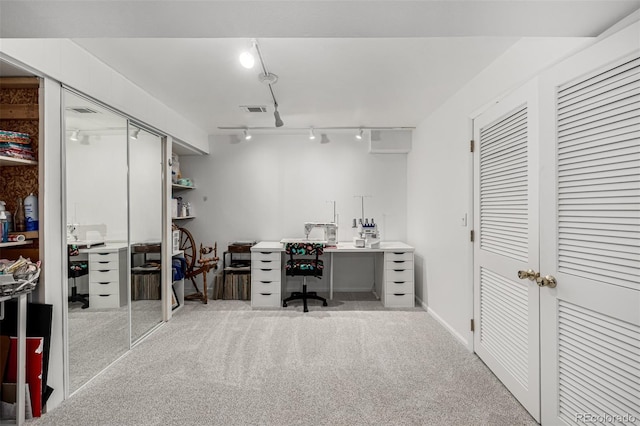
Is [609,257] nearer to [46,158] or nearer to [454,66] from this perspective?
[454,66]

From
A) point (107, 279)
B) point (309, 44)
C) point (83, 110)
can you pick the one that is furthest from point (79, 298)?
point (309, 44)

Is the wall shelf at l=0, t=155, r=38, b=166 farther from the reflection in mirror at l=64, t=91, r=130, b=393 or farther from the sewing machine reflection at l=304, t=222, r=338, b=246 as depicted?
the sewing machine reflection at l=304, t=222, r=338, b=246

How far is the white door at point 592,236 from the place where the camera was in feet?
4.35

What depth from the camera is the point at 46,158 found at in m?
1.95

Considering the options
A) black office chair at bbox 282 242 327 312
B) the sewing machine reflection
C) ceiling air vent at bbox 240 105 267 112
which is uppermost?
ceiling air vent at bbox 240 105 267 112

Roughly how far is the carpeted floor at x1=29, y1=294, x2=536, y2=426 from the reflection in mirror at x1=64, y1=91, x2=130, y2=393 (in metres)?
0.24

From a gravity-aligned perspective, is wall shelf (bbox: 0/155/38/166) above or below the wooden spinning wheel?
above

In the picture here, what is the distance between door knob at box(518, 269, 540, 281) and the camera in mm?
1793

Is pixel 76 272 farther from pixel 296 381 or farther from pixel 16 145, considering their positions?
pixel 296 381

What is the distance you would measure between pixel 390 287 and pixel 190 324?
250cm

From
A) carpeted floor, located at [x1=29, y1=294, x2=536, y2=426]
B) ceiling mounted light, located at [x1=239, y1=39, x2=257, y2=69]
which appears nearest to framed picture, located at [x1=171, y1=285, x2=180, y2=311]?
carpeted floor, located at [x1=29, y1=294, x2=536, y2=426]

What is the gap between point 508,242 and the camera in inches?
A: 85.1

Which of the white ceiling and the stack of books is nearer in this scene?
the white ceiling

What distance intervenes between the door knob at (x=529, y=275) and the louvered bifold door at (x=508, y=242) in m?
0.05
